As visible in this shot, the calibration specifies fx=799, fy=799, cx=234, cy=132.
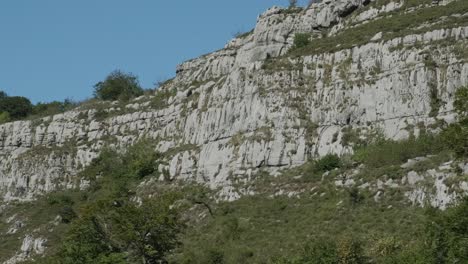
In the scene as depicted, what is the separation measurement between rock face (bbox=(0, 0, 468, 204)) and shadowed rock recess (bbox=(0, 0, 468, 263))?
14cm

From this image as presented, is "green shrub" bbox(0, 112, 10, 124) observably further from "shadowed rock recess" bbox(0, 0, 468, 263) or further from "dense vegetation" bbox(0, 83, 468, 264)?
"dense vegetation" bbox(0, 83, 468, 264)

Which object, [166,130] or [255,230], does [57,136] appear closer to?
[166,130]

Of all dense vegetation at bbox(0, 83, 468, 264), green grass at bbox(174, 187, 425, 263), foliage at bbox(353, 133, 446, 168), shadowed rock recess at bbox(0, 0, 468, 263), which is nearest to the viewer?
dense vegetation at bbox(0, 83, 468, 264)

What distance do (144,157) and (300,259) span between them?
42.1 m

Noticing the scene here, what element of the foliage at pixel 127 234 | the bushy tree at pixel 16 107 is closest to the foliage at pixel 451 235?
the foliage at pixel 127 234

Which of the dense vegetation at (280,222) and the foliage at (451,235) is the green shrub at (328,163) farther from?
the foliage at (451,235)

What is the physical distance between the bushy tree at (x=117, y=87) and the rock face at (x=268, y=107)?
14.1m

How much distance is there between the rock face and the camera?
3189 inches

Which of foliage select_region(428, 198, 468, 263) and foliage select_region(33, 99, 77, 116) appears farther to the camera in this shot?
foliage select_region(33, 99, 77, 116)

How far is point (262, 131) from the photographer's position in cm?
8806

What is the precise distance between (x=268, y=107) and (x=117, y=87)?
53.3 m

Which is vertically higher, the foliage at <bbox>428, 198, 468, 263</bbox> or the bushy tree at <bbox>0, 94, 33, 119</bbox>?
the bushy tree at <bbox>0, 94, 33, 119</bbox>

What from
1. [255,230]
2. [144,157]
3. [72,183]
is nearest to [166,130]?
[144,157]


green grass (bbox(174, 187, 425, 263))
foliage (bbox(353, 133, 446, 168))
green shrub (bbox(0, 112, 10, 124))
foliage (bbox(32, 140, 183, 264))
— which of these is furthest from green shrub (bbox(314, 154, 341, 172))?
green shrub (bbox(0, 112, 10, 124))
